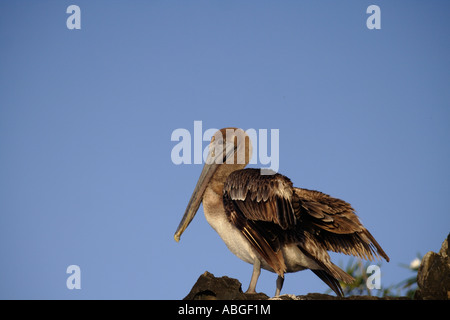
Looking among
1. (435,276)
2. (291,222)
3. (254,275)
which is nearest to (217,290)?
(254,275)

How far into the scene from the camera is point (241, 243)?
11375 mm

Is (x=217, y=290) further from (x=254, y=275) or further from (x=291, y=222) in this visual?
(x=291, y=222)

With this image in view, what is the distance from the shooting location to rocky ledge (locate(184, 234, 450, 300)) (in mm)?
9578

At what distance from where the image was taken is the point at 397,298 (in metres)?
9.80

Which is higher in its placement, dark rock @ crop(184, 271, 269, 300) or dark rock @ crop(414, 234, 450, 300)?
dark rock @ crop(414, 234, 450, 300)

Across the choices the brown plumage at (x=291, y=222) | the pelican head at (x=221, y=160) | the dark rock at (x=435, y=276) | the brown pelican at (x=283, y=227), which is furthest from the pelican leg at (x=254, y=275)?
the dark rock at (x=435, y=276)

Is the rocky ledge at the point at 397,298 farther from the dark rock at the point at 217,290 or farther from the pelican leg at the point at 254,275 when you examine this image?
the pelican leg at the point at 254,275

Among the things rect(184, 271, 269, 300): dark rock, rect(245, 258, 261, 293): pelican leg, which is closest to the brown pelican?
rect(245, 258, 261, 293): pelican leg

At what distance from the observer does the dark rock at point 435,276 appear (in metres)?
9.53

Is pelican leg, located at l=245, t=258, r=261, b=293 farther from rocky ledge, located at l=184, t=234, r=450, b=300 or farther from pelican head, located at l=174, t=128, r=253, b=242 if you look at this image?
pelican head, located at l=174, t=128, r=253, b=242

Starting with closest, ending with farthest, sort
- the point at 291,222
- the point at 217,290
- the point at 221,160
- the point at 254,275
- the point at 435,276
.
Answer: the point at 435,276 < the point at 217,290 < the point at 291,222 < the point at 254,275 < the point at 221,160

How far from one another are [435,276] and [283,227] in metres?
2.75
